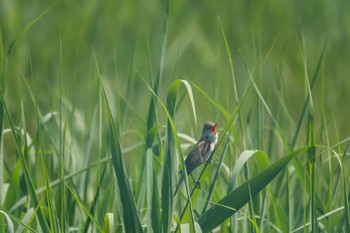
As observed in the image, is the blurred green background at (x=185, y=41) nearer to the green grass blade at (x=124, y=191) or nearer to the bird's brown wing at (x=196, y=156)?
the bird's brown wing at (x=196, y=156)

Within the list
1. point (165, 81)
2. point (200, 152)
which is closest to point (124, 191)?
point (200, 152)

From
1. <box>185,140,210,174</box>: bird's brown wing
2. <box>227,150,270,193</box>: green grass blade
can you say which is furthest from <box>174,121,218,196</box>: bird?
<box>227,150,270,193</box>: green grass blade

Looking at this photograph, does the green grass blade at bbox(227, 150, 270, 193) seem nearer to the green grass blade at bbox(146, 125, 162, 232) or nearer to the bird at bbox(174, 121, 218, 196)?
the bird at bbox(174, 121, 218, 196)

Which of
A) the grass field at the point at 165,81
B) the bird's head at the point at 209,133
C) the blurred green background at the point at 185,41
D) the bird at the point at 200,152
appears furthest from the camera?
the blurred green background at the point at 185,41

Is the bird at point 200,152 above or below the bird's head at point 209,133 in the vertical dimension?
below

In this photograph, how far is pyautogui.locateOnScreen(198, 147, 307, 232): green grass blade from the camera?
90.4 inches

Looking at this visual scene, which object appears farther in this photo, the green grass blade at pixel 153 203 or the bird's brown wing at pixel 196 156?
the bird's brown wing at pixel 196 156

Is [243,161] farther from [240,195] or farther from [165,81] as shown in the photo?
[165,81]

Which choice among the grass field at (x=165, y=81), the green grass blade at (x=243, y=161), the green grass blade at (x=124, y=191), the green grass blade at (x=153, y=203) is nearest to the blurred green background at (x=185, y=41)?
the grass field at (x=165, y=81)

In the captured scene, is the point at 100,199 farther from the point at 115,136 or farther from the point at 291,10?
the point at 291,10

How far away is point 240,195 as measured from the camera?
233 cm

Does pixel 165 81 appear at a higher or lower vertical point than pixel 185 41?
lower

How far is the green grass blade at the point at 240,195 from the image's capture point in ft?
7.53

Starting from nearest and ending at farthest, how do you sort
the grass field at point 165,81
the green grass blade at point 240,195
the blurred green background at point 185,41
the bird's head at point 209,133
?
the green grass blade at point 240,195 < the bird's head at point 209,133 < the grass field at point 165,81 < the blurred green background at point 185,41
